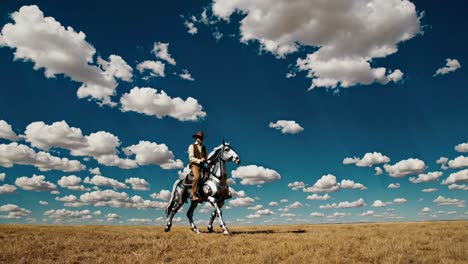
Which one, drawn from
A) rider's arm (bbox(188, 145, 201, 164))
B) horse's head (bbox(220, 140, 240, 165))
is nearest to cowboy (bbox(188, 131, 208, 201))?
rider's arm (bbox(188, 145, 201, 164))

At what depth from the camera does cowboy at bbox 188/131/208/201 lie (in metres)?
15.2

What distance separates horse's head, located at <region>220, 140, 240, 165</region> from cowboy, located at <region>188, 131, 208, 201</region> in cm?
93

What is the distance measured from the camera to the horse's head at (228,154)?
48.3 ft

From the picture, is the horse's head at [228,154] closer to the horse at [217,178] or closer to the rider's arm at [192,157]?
the horse at [217,178]

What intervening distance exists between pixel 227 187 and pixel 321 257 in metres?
8.12

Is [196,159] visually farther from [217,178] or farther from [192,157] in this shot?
[217,178]

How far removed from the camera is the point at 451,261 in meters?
7.30

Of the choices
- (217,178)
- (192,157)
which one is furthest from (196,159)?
(217,178)

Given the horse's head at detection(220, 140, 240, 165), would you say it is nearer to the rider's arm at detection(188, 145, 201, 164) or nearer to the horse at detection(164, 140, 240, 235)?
the horse at detection(164, 140, 240, 235)

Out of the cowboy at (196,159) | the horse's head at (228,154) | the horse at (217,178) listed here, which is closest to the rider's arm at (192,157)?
the cowboy at (196,159)

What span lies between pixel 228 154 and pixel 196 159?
1.55 metres

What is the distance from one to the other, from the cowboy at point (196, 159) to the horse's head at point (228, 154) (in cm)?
93

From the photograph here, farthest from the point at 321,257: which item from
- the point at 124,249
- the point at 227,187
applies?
the point at 227,187

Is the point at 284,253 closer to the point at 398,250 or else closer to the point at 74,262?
the point at 398,250
